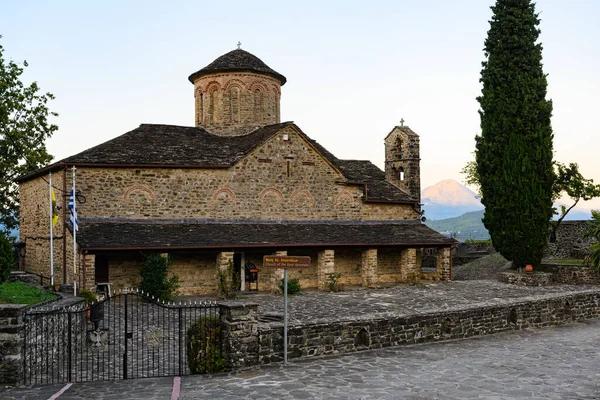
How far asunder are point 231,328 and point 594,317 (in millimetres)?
15721

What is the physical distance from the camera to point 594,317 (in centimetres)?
2086

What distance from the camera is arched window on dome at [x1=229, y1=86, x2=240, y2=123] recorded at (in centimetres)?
3097

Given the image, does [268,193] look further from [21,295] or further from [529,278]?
[21,295]

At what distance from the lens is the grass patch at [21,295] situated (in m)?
13.5

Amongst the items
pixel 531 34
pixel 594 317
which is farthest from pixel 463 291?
pixel 531 34

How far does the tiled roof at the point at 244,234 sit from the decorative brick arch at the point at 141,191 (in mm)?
1073

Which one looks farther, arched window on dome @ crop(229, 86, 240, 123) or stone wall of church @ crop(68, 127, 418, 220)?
arched window on dome @ crop(229, 86, 240, 123)

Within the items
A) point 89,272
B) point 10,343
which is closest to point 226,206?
point 89,272

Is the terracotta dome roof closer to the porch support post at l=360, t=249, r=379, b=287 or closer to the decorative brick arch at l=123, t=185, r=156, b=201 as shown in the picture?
the decorative brick arch at l=123, t=185, r=156, b=201

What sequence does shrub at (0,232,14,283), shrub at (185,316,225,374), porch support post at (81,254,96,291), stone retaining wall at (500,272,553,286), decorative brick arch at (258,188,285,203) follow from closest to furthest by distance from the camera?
shrub at (185,316,225,374)
shrub at (0,232,14,283)
porch support post at (81,254,96,291)
decorative brick arch at (258,188,285,203)
stone retaining wall at (500,272,553,286)

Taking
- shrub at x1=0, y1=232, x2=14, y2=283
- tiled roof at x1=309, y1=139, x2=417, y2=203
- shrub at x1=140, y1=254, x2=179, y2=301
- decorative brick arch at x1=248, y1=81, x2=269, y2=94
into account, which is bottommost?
shrub at x1=140, y1=254, x2=179, y2=301

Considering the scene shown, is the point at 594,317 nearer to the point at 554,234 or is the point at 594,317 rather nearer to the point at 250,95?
the point at 554,234

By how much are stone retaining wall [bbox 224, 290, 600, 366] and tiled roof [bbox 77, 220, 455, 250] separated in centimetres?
905

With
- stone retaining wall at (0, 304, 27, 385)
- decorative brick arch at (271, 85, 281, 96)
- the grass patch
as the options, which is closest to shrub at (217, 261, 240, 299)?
the grass patch
